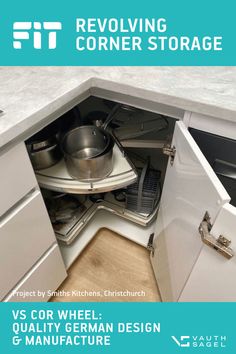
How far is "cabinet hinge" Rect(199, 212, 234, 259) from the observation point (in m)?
0.46

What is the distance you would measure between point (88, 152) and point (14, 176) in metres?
0.41

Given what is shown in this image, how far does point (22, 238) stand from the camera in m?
0.68

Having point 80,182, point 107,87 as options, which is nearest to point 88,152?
point 80,182

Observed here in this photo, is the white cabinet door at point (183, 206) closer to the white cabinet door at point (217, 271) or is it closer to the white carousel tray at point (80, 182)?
the white cabinet door at point (217, 271)

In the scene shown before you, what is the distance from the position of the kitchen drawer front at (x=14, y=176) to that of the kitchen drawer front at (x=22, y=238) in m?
0.05

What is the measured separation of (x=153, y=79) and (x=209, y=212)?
0.39 m

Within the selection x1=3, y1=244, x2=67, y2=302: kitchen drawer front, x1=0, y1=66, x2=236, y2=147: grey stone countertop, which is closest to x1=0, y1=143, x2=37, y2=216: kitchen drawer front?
x1=0, y1=66, x2=236, y2=147: grey stone countertop

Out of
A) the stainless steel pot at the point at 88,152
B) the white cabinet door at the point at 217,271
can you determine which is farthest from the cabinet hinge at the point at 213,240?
the stainless steel pot at the point at 88,152

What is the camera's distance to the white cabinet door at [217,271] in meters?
0.44

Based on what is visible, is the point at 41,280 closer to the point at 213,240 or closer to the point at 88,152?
the point at 88,152

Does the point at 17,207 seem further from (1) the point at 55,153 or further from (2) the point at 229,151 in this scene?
(2) the point at 229,151

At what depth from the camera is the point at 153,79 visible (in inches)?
26.2

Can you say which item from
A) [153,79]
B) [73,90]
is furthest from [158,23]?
[73,90]

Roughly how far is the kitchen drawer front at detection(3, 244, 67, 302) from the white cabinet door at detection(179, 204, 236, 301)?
47 cm
